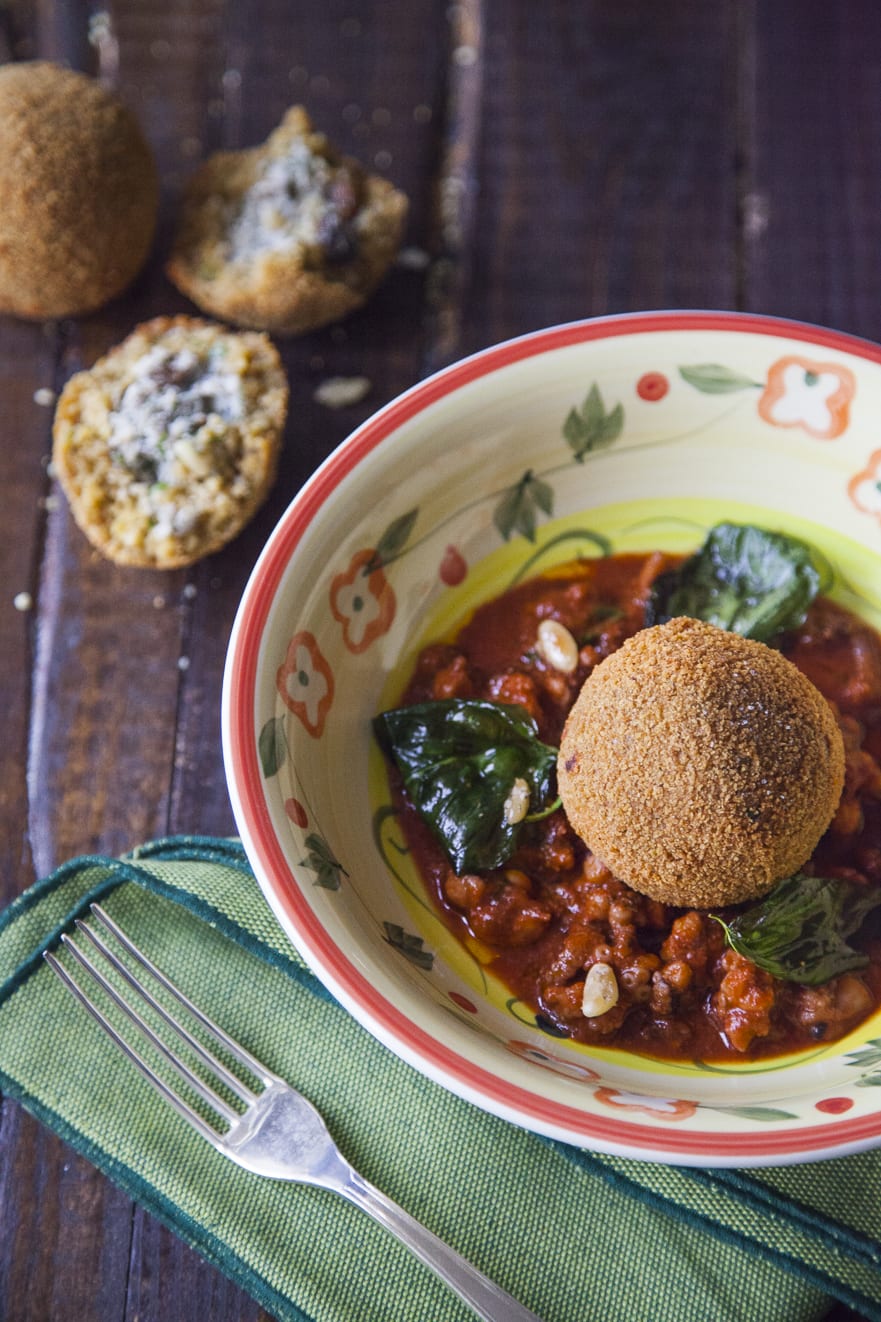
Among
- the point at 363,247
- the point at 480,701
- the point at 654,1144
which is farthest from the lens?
the point at 363,247

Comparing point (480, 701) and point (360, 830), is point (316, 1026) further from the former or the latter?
point (480, 701)

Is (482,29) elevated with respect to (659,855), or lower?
elevated

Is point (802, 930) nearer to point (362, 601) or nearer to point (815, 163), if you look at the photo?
point (362, 601)

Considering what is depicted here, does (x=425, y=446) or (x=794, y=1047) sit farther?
(x=425, y=446)

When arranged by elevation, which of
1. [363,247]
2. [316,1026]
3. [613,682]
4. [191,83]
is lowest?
[316,1026]

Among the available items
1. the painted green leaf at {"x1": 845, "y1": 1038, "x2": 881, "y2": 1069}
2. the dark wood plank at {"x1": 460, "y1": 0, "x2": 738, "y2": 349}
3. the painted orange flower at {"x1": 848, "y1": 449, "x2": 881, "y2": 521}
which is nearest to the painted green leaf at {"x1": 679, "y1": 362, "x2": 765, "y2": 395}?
the painted orange flower at {"x1": 848, "y1": 449, "x2": 881, "y2": 521}

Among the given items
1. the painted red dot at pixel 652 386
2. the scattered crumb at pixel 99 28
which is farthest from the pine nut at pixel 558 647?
the scattered crumb at pixel 99 28

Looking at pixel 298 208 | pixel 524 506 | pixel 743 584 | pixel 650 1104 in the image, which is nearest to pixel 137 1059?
pixel 650 1104

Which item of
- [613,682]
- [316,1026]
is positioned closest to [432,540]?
[613,682]

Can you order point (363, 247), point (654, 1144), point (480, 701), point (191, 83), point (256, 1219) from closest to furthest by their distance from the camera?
point (654, 1144) < point (256, 1219) < point (480, 701) < point (363, 247) < point (191, 83)
